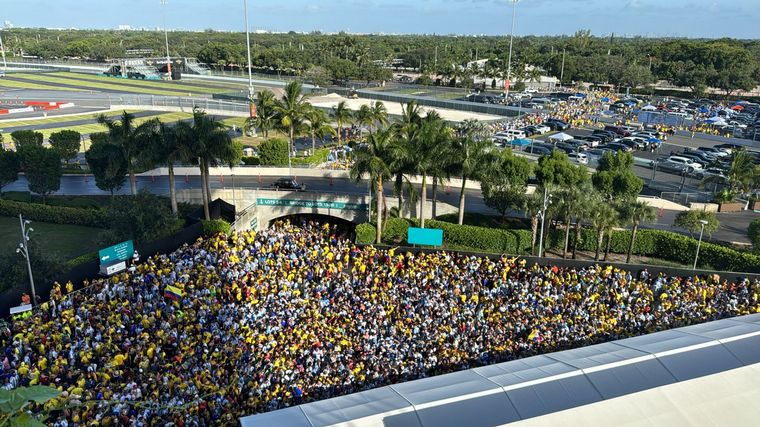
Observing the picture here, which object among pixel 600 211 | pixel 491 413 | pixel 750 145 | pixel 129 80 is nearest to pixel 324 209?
pixel 600 211

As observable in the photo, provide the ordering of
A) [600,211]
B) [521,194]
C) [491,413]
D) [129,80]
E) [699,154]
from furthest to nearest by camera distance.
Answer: [129,80] < [699,154] < [521,194] < [600,211] < [491,413]

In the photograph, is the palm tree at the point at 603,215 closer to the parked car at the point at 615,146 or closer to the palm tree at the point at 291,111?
the palm tree at the point at 291,111

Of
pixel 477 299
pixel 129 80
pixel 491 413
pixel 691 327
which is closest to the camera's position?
pixel 491 413

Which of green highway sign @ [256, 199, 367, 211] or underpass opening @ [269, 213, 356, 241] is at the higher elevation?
green highway sign @ [256, 199, 367, 211]

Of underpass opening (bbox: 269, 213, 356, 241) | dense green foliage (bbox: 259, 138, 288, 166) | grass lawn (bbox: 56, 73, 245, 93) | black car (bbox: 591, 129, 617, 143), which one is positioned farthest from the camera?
grass lawn (bbox: 56, 73, 245, 93)

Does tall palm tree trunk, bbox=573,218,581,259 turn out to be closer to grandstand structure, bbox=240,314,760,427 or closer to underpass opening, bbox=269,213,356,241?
grandstand structure, bbox=240,314,760,427

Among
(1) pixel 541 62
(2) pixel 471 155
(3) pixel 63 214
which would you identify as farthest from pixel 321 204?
(1) pixel 541 62

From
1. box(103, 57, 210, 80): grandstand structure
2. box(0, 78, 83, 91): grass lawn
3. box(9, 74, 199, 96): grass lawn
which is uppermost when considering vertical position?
box(103, 57, 210, 80): grandstand structure

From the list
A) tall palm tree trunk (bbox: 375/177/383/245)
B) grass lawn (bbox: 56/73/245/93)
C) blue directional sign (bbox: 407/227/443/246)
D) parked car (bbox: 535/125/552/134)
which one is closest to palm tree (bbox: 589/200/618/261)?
blue directional sign (bbox: 407/227/443/246)

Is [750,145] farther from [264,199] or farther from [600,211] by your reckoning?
[264,199]
